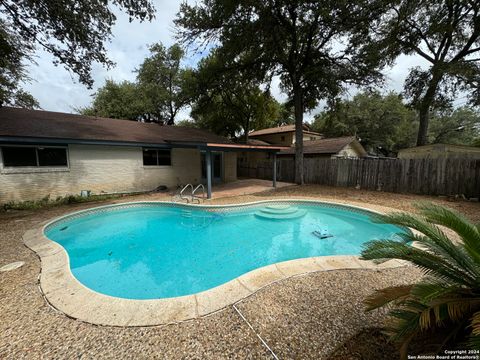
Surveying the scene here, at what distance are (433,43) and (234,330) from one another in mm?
21613

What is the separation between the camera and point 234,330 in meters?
2.24

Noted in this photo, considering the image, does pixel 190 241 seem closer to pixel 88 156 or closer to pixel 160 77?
pixel 88 156

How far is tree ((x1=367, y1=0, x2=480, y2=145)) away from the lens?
11.0 meters

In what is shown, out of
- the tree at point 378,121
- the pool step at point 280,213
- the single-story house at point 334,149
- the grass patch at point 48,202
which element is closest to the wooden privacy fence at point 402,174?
the single-story house at point 334,149

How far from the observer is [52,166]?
9.09 meters

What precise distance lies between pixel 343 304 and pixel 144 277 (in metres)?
3.72

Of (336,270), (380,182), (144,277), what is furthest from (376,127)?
(144,277)

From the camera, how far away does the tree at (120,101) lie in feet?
71.3

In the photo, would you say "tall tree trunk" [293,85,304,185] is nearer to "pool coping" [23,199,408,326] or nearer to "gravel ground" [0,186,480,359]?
"pool coping" [23,199,408,326]

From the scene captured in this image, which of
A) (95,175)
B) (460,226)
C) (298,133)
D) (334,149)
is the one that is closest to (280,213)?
(460,226)

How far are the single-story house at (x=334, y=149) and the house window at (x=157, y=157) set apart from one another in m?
12.3

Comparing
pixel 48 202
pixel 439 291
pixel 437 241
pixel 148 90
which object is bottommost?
pixel 48 202

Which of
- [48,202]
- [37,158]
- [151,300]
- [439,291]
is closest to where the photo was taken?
[439,291]

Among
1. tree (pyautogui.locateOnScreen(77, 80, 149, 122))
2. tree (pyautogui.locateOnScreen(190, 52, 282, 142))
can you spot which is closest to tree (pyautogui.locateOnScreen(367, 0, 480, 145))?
tree (pyautogui.locateOnScreen(190, 52, 282, 142))
